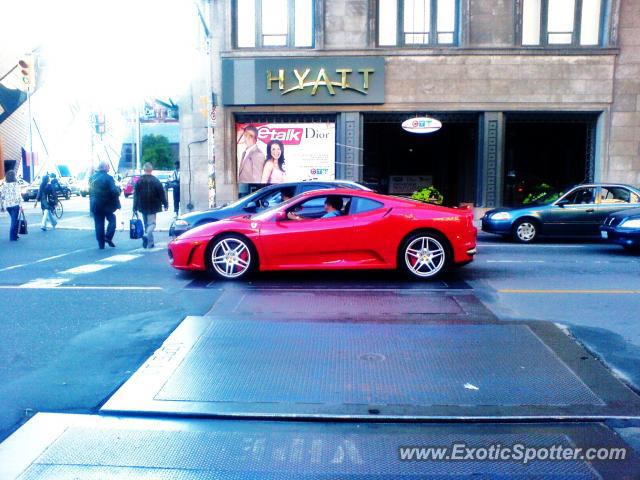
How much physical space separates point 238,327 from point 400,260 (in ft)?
12.2

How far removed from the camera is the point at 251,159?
21.8 meters

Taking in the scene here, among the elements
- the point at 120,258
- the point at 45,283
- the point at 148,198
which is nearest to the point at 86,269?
the point at 45,283

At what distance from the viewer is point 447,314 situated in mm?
7582

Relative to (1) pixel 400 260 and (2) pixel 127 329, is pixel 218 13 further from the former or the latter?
(2) pixel 127 329

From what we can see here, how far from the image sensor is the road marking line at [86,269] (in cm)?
1077

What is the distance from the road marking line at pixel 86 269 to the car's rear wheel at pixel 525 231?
921 centimetres

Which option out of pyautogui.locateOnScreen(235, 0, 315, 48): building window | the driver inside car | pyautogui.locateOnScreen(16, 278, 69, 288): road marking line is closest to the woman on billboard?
pyautogui.locateOnScreen(235, 0, 315, 48): building window

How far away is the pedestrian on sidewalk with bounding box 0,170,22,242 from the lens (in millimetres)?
16609

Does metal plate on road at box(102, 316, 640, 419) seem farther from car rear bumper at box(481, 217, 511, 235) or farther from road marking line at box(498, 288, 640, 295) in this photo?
car rear bumper at box(481, 217, 511, 235)

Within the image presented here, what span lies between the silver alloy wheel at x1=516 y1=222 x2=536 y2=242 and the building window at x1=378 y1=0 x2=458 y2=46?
7804 mm

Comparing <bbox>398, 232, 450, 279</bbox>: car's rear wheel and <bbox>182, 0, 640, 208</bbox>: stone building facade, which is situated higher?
<bbox>182, 0, 640, 208</bbox>: stone building facade

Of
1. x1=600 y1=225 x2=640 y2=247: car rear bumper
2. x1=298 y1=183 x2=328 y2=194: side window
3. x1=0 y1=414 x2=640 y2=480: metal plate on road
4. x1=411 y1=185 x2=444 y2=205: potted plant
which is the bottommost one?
x1=0 y1=414 x2=640 y2=480: metal plate on road

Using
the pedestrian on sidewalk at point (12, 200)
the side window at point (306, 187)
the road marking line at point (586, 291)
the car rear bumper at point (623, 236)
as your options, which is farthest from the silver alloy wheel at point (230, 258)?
the pedestrian on sidewalk at point (12, 200)

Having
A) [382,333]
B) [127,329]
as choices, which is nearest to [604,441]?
[382,333]
